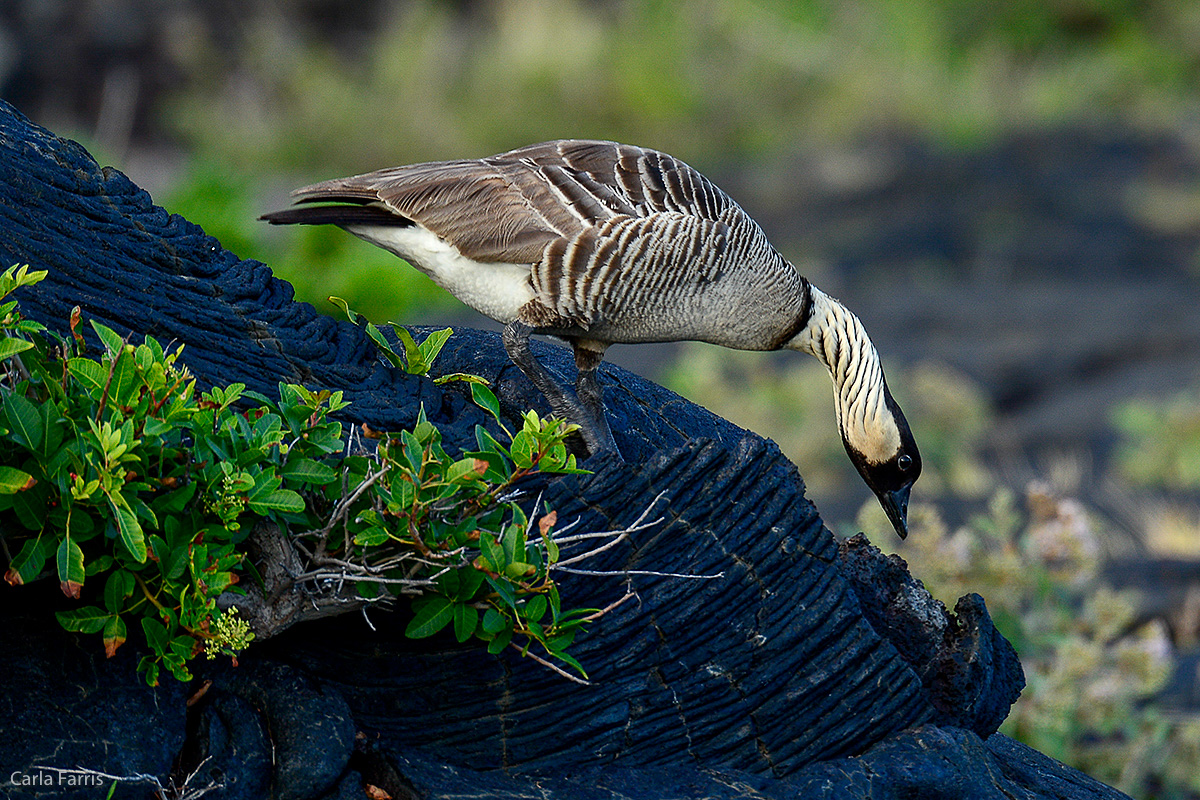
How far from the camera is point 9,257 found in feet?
8.66

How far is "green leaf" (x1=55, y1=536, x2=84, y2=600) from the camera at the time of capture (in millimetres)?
2051

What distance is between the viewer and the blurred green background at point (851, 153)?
363 inches

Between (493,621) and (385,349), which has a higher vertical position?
(385,349)

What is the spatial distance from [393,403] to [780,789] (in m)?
1.26

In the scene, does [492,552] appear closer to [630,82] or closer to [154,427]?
[154,427]

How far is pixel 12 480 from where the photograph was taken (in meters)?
2.02

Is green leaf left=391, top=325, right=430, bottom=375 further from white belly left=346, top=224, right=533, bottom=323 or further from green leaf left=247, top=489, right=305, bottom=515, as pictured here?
green leaf left=247, top=489, right=305, bottom=515

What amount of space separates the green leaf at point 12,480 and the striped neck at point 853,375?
9.24 ft

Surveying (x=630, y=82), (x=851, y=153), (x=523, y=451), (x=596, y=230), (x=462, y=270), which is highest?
(x=851, y=153)

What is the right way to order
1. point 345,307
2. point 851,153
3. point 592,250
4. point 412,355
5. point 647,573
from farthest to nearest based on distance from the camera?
1. point 851,153
2. point 592,250
3. point 412,355
4. point 345,307
5. point 647,573

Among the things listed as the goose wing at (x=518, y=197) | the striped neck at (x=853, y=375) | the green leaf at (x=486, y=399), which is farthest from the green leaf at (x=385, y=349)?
the striped neck at (x=853, y=375)

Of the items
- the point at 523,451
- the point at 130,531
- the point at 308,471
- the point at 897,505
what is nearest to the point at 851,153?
the point at 897,505

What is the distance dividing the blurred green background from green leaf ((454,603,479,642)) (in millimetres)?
5277

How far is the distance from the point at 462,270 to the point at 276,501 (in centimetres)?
186
